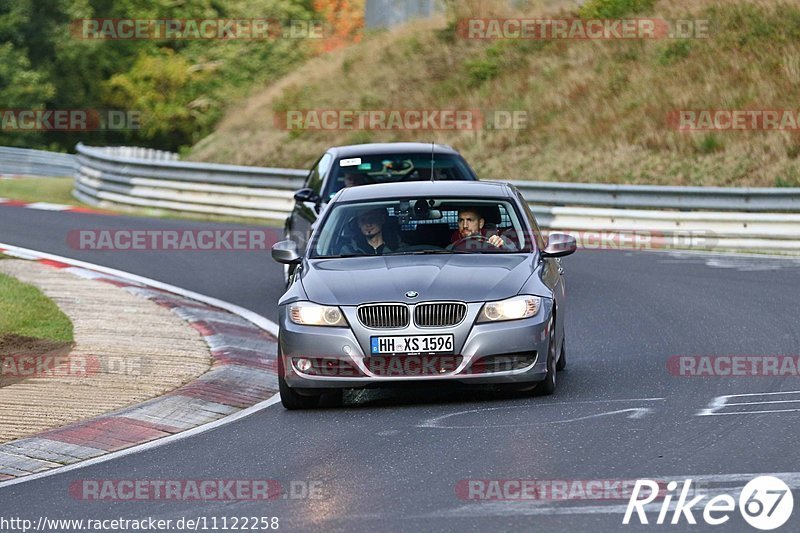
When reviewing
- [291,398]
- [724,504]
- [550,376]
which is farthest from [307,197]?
[724,504]

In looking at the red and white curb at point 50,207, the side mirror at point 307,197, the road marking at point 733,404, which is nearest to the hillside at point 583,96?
the red and white curb at point 50,207

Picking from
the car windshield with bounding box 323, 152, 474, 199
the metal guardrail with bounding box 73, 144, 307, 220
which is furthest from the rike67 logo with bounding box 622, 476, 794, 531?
the metal guardrail with bounding box 73, 144, 307, 220

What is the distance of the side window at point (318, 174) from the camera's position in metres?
17.2

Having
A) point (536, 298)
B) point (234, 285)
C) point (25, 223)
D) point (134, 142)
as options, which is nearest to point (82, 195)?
point (25, 223)

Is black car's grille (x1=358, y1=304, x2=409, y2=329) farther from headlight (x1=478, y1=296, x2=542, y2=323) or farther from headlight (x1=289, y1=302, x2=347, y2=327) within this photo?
headlight (x1=478, y1=296, x2=542, y2=323)

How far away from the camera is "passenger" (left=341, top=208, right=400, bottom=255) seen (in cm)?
1131

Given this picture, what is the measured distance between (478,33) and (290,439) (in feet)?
104

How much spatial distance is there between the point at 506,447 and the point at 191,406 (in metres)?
2.96

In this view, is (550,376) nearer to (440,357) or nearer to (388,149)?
(440,357)

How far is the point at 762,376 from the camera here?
1126 centimetres

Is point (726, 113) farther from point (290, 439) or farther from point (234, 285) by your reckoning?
point (290, 439)

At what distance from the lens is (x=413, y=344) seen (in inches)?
397

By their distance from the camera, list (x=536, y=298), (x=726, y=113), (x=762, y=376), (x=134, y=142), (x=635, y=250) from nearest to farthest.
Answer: (x=536, y=298), (x=762, y=376), (x=635, y=250), (x=726, y=113), (x=134, y=142)

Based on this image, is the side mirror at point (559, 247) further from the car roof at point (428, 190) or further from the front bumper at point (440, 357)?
the front bumper at point (440, 357)
